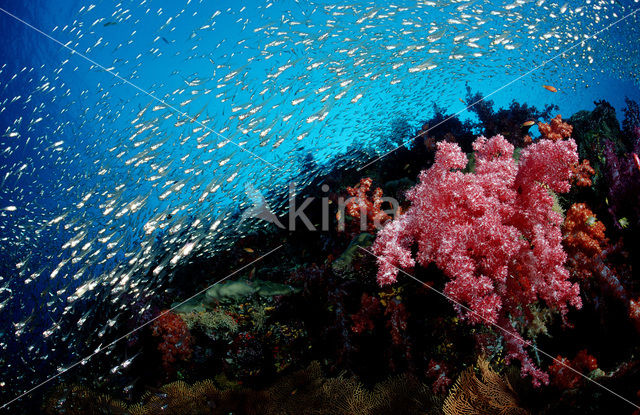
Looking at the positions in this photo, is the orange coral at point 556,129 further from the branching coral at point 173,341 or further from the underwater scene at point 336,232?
the branching coral at point 173,341

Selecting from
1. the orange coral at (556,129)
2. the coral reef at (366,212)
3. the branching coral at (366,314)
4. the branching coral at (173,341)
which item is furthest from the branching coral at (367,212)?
the branching coral at (173,341)

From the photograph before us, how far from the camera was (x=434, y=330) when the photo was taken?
3361mm

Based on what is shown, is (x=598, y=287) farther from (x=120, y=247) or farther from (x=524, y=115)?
(x=120, y=247)

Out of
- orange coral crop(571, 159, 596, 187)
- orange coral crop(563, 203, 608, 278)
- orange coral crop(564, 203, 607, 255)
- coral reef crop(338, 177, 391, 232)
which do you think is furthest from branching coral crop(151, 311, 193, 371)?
orange coral crop(571, 159, 596, 187)

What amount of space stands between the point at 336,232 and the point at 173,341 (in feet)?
13.8

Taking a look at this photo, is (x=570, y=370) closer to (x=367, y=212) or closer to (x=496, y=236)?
(x=496, y=236)

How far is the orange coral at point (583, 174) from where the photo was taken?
425 cm

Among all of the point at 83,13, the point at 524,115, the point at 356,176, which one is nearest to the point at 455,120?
the point at 524,115

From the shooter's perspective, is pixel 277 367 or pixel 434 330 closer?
pixel 434 330

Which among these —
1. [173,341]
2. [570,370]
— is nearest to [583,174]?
[570,370]

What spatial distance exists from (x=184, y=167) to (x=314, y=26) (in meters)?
5.63

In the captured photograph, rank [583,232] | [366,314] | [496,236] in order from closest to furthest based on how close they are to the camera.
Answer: [496,236] → [583,232] → [366,314]

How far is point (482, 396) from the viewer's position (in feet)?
8.57

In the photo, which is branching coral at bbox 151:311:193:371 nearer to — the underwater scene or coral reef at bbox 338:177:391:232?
the underwater scene
